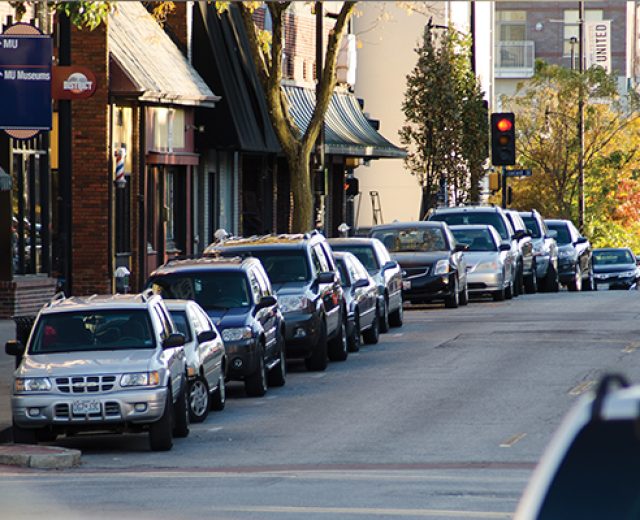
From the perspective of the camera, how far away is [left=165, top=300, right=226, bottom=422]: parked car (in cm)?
1891

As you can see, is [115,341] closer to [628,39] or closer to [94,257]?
[94,257]

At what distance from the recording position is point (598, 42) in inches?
3733

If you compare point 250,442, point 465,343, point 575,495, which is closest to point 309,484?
point 250,442

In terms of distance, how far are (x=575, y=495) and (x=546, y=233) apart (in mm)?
39612

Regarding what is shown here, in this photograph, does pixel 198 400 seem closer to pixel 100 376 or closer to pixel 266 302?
pixel 100 376

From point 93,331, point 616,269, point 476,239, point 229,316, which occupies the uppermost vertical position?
point 476,239

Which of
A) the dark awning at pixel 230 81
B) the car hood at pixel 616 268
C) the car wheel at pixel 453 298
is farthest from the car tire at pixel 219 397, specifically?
the car hood at pixel 616 268

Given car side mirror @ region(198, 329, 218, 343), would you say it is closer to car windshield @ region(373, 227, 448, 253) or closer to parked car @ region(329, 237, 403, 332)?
parked car @ region(329, 237, 403, 332)

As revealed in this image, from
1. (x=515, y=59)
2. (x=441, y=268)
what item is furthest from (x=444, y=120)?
(x=515, y=59)

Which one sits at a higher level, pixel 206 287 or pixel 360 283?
pixel 206 287

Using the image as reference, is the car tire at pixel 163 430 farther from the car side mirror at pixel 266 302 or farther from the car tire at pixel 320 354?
the car tire at pixel 320 354

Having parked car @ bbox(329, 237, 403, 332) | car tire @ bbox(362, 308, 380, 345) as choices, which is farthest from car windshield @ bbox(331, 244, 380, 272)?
car tire @ bbox(362, 308, 380, 345)

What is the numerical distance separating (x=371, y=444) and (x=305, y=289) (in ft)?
22.9

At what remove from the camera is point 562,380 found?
22.3 m
